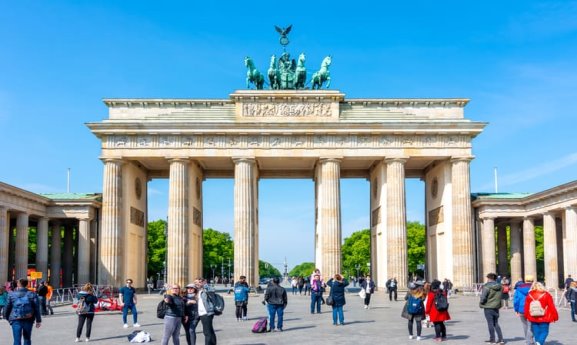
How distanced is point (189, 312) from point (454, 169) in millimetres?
41842

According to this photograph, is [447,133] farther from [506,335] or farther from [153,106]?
[506,335]

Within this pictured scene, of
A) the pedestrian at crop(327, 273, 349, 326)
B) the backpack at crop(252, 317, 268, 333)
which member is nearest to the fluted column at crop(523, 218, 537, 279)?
the pedestrian at crop(327, 273, 349, 326)

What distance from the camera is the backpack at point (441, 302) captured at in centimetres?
2079

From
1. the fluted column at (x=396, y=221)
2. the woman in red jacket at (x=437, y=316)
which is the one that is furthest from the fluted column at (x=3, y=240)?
the woman in red jacket at (x=437, y=316)

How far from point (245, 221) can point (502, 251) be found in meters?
26.2

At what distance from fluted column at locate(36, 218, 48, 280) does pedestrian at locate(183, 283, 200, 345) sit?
4084 centimetres

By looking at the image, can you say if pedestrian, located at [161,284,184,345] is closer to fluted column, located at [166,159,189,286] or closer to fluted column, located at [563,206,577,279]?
fluted column, located at [166,159,189,286]

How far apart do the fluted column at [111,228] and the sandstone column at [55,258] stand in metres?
8.43

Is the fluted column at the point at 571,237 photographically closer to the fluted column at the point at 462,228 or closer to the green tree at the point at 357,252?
the fluted column at the point at 462,228

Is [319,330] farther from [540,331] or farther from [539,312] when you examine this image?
[539,312]

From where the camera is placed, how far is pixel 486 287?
65.2 feet

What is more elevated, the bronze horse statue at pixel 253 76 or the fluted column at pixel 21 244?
the bronze horse statue at pixel 253 76

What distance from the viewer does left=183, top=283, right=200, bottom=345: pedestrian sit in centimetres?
1733

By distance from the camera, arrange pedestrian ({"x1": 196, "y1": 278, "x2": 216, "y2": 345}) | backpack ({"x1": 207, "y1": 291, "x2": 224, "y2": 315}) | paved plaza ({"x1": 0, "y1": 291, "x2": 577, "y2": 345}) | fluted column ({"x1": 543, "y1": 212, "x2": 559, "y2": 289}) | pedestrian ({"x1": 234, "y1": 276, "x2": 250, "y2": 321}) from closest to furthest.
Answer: pedestrian ({"x1": 196, "y1": 278, "x2": 216, "y2": 345}) < backpack ({"x1": 207, "y1": 291, "x2": 224, "y2": 315}) < paved plaza ({"x1": 0, "y1": 291, "x2": 577, "y2": 345}) < pedestrian ({"x1": 234, "y1": 276, "x2": 250, "y2": 321}) < fluted column ({"x1": 543, "y1": 212, "x2": 559, "y2": 289})
